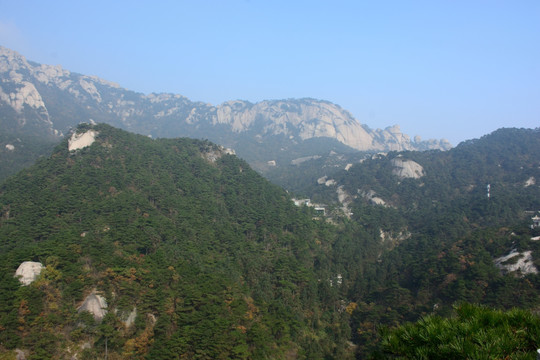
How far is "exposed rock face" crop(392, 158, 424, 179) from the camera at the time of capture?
86.9 meters

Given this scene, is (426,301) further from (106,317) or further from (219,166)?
(219,166)

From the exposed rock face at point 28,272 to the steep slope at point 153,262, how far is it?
15 centimetres

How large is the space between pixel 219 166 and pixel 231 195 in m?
10.6

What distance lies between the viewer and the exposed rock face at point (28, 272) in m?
25.6

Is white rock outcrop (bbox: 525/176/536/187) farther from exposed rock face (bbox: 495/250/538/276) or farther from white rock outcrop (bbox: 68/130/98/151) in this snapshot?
white rock outcrop (bbox: 68/130/98/151)

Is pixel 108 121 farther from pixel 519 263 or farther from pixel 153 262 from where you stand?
pixel 519 263

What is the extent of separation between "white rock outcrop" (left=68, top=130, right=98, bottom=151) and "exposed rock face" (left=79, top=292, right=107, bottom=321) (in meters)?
30.4

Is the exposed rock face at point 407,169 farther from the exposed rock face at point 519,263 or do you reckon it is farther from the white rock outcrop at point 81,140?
the white rock outcrop at point 81,140

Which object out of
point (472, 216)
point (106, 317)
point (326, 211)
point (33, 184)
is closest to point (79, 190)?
point (33, 184)

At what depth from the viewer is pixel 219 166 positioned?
212 ft

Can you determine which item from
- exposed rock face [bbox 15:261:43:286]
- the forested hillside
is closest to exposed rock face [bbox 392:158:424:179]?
the forested hillside

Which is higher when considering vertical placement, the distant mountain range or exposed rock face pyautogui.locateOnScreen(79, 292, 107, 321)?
the distant mountain range

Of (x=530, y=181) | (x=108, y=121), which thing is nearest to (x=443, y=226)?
(x=530, y=181)

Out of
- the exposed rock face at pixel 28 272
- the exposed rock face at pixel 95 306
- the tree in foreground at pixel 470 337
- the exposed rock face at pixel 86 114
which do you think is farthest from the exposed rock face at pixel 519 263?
the exposed rock face at pixel 86 114
